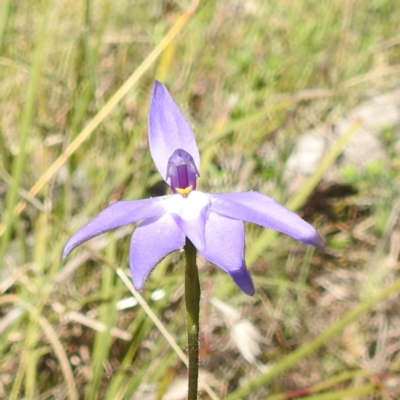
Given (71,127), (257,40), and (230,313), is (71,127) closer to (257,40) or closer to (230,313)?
(230,313)

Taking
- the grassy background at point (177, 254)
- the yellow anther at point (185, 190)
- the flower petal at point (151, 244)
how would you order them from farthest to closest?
the grassy background at point (177, 254)
the yellow anther at point (185, 190)
the flower petal at point (151, 244)

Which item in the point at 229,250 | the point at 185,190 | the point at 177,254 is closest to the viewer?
the point at 229,250

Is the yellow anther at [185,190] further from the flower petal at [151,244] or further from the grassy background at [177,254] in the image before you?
the grassy background at [177,254]

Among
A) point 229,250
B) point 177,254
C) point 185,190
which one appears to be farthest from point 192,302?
point 177,254

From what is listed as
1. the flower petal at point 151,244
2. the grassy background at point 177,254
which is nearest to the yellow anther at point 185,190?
the flower petal at point 151,244

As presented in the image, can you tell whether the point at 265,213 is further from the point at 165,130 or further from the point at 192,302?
the point at 165,130
